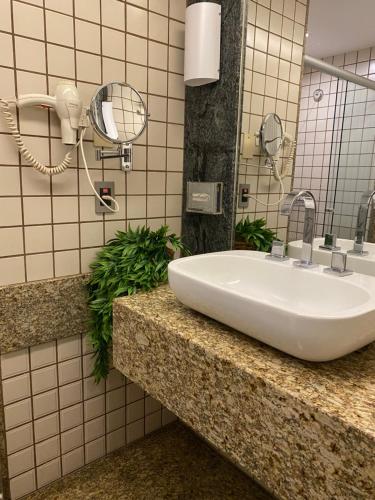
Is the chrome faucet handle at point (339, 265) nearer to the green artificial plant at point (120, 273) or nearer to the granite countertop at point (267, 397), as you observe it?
the granite countertop at point (267, 397)

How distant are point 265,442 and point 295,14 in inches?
57.3

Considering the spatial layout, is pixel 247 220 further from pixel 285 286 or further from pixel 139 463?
pixel 139 463

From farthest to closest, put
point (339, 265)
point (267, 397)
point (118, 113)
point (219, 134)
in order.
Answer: point (219, 134)
point (118, 113)
point (339, 265)
point (267, 397)

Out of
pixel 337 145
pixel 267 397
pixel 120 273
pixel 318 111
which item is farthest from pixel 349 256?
pixel 120 273

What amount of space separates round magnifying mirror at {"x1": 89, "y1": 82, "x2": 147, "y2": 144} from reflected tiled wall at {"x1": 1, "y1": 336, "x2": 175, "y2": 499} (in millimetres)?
866

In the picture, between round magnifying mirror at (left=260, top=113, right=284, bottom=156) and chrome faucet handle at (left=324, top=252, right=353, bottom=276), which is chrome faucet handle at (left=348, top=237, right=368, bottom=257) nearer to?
chrome faucet handle at (left=324, top=252, right=353, bottom=276)

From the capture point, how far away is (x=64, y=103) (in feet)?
4.22

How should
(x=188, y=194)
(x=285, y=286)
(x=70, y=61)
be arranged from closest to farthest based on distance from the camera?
(x=285, y=286), (x=70, y=61), (x=188, y=194)

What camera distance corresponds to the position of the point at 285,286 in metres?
1.26

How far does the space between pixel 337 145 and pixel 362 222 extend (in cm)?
27

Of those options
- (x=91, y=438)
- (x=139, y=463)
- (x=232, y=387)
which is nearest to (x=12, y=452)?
(x=91, y=438)

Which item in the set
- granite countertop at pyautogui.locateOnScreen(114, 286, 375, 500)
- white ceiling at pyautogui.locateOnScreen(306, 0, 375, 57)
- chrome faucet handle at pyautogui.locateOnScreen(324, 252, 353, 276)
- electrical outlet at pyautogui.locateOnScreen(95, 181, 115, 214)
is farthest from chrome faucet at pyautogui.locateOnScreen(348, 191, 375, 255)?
electrical outlet at pyautogui.locateOnScreen(95, 181, 115, 214)

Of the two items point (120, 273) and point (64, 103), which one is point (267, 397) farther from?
point (64, 103)

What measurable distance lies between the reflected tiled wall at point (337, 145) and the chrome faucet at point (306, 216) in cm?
4
